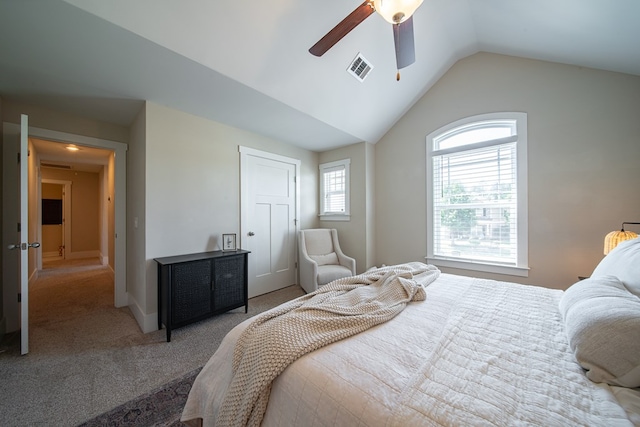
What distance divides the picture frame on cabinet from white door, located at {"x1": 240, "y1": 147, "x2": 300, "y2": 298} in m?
0.20

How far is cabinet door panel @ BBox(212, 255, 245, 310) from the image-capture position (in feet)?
8.54

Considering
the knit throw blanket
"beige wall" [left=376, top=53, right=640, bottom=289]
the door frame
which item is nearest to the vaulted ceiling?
"beige wall" [left=376, top=53, right=640, bottom=289]

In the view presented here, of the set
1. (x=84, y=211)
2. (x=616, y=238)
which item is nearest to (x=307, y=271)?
(x=616, y=238)

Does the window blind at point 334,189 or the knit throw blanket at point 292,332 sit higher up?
the window blind at point 334,189

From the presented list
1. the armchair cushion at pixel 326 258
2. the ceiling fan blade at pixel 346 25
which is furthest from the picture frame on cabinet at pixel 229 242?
the ceiling fan blade at pixel 346 25

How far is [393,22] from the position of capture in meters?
1.50

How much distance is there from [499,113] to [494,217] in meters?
1.25

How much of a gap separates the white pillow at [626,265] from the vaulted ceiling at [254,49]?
1630 mm

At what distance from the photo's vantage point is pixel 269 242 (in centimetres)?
361

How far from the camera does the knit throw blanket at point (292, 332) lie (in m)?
0.87

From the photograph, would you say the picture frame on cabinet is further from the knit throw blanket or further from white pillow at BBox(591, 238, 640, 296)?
white pillow at BBox(591, 238, 640, 296)

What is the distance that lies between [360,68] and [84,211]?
7.94m

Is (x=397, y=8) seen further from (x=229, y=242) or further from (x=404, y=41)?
(x=229, y=242)

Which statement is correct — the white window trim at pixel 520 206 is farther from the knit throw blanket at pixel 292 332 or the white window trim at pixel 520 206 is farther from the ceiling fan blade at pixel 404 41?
the knit throw blanket at pixel 292 332
